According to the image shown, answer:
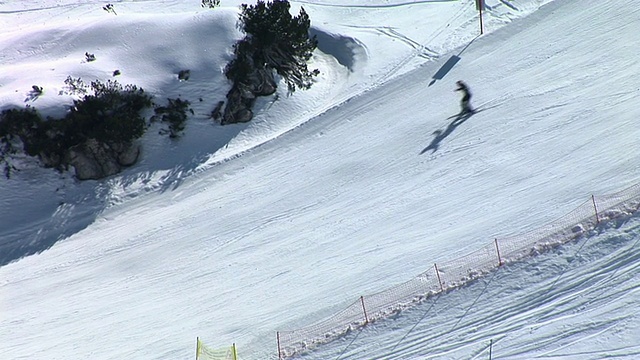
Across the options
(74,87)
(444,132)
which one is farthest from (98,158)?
(444,132)

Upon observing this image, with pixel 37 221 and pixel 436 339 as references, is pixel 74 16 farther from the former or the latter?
pixel 436 339

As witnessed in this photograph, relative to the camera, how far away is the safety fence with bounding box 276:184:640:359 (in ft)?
54.2

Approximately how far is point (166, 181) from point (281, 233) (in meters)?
6.08

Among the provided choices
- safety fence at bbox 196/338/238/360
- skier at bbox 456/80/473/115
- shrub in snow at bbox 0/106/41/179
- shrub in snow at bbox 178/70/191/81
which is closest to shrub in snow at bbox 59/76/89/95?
shrub in snow at bbox 0/106/41/179

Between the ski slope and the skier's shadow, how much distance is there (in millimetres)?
117

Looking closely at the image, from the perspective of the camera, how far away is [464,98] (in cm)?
2494

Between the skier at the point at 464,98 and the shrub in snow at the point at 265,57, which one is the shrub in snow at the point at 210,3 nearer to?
the shrub in snow at the point at 265,57

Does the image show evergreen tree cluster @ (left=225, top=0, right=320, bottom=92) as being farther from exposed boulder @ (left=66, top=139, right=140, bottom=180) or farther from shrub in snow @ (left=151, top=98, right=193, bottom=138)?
exposed boulder @ (left=66, top=139, right=140, bottom=180)

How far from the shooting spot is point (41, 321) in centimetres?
1972

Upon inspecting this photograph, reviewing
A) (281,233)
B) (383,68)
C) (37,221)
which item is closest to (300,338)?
(281,233)

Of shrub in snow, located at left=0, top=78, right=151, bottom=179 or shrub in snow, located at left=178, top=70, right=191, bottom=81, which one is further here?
shrub in snow, located at left=178, top=70, right=191, bottom=81

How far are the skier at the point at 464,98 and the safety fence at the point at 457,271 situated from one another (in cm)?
729

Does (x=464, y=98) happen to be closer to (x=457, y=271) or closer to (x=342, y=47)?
(x=342, y=47)

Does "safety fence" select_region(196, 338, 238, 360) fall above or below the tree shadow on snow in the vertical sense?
below
